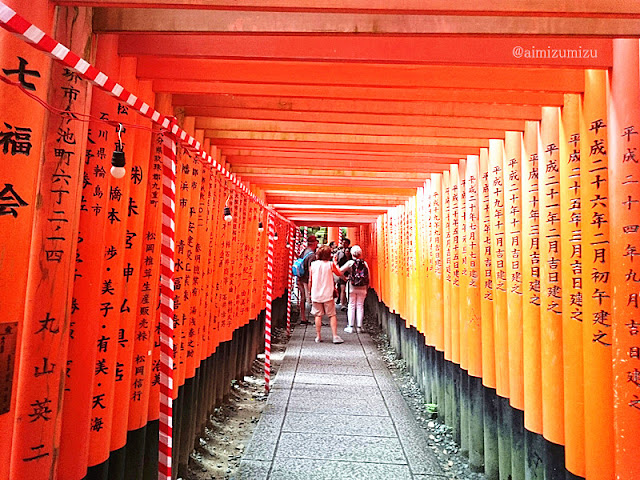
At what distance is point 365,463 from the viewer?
4.30 m

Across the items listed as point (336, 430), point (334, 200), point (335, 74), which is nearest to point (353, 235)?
point (334, 200)

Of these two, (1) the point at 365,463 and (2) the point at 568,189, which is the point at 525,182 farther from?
(1) the point at 365,463

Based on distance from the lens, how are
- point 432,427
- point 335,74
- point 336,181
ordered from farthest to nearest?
1. point 336,181
2. point 432,427
3. point 335,74

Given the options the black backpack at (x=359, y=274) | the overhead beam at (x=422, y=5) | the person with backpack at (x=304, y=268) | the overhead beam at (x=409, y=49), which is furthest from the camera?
the person with backpack at (x=304, y=268)

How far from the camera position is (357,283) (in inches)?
428

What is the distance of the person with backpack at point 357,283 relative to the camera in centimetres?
1080

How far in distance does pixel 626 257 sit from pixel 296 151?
131 inches

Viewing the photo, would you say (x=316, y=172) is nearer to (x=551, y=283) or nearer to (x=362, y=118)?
(x=362, y=118)

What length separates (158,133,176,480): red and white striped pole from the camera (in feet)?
8.84

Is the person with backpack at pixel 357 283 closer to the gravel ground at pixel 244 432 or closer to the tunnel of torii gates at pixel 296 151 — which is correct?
the gravel ground at pixel 244 432

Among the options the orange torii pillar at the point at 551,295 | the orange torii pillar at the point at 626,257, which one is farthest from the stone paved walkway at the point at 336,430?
the orange torii pillar at the point at 626,257

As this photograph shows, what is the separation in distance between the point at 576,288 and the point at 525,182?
1.02 meters

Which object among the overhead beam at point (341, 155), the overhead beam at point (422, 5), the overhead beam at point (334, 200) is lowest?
the overhead beam at point (422, 5)

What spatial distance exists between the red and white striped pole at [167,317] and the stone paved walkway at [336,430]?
1636 millimetres
